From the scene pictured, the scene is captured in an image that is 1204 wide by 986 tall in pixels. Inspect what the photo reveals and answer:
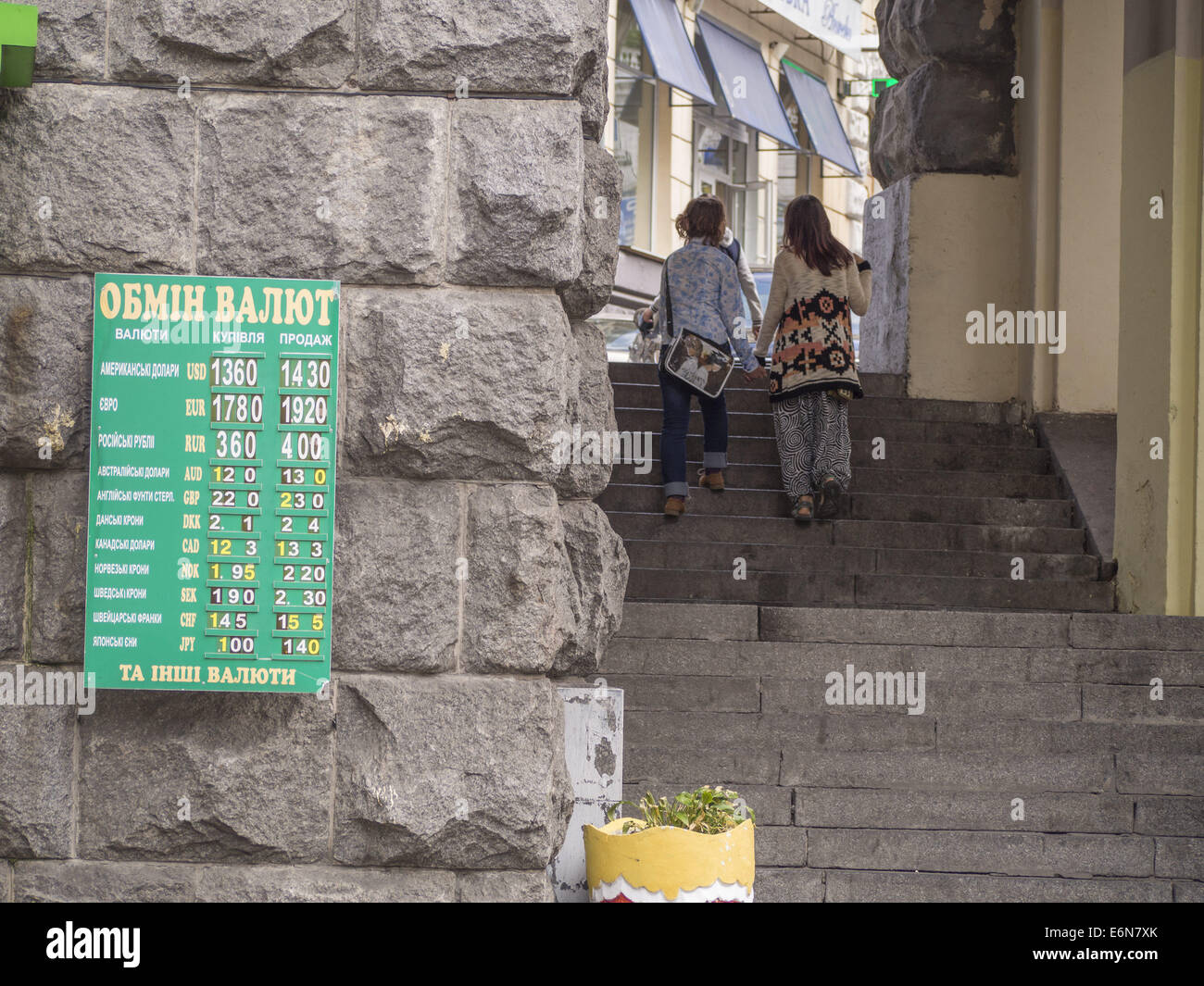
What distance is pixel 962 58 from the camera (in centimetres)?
1057

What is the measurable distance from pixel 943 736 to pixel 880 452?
3610 millimetres

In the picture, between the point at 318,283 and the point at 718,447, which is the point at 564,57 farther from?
the point at 718,447

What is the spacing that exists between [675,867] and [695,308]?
→ 486 centimetres

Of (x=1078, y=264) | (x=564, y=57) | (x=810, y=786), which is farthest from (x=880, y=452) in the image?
(x=564, y=57)

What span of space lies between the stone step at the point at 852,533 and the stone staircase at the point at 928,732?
0.45 metres

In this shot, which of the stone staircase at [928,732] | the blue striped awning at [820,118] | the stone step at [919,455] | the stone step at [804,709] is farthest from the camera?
the blue striped awning at [820,118]

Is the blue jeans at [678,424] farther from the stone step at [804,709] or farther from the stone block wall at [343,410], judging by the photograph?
the stone block wall at [343,410]

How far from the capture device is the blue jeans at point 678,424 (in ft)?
26.8

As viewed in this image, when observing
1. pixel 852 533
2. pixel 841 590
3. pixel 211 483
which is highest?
pixel 211 483

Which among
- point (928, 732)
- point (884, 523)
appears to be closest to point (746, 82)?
point (884, 523)

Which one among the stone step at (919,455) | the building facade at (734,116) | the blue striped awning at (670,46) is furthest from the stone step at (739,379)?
the blue striped awning at (670,46)

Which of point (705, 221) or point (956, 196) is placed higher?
point (956, 196)

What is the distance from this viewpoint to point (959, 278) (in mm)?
10766

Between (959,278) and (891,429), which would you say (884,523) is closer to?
(891,429)
